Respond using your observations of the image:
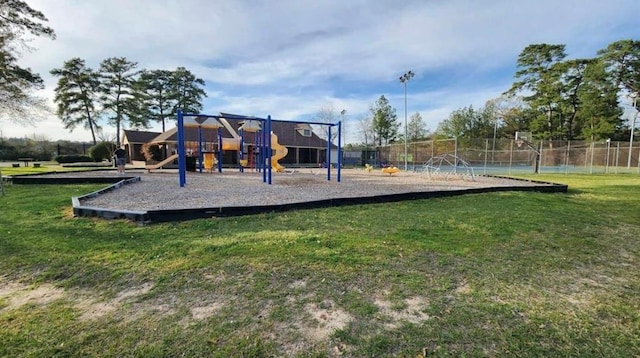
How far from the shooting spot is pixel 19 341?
192cm

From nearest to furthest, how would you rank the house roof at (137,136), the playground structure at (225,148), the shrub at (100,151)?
1. the playground structure at (225,148)
2. the house roof at (137,136)
3. the shrub at (100,151)

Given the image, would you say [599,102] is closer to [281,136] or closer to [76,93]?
[281,136]

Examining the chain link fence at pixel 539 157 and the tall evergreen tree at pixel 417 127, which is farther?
the tall evergreen tree at pixel 417 127

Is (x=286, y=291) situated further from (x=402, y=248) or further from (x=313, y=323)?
(x=402, y=248)

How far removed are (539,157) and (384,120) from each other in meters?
22.9

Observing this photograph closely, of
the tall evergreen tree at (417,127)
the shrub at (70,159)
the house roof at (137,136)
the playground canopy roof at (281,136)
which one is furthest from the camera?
the tall evergreen tree at (417,127)

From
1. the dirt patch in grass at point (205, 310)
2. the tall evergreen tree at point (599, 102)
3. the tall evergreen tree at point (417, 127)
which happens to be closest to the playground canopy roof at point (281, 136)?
the tall evergreen tree at point (417, 127)

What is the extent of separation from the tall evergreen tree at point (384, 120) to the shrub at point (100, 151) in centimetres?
3121

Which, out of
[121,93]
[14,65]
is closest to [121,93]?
[121,93]

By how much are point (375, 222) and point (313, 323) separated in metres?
3.18

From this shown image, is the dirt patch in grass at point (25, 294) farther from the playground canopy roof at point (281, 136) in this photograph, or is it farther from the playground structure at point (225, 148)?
the playground canopy roof at point (281, 136)

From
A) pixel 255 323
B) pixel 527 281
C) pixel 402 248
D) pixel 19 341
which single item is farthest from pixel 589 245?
pixel 19 341

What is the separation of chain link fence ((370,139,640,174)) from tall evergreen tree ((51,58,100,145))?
32513 mm

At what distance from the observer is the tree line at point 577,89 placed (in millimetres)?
28719
